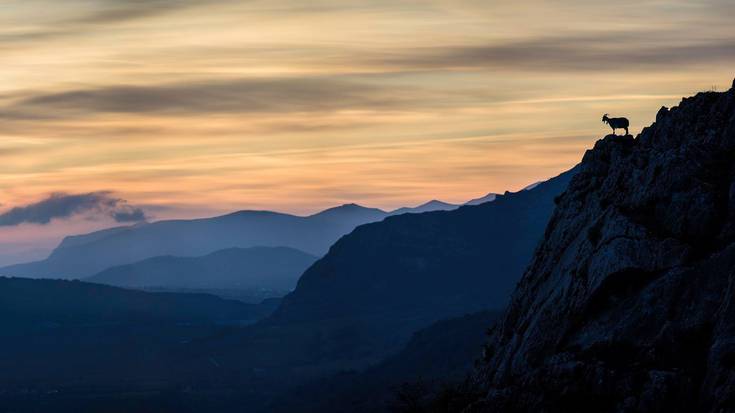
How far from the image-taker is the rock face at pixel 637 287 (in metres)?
85.4

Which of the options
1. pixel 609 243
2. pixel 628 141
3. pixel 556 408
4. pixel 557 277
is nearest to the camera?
pixel 556 408

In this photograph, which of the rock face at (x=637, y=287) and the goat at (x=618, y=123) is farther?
the goat at (x=618, y=123)

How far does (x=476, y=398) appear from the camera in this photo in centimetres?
11556

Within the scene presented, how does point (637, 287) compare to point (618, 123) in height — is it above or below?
below

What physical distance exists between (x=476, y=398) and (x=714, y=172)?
31.9 metres

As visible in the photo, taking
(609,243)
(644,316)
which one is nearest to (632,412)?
(644,316)

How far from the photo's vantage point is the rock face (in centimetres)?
8538

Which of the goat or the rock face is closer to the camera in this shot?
the rock face

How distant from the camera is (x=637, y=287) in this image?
323 feet

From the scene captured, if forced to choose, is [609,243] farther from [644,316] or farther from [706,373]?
[706,373]

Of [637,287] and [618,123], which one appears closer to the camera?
[637,287]

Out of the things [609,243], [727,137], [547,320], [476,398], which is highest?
[727,137]

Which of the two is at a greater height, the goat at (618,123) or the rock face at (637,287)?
the goat at (618,123)

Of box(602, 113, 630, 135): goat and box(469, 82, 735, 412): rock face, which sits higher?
box(602, 113, 630, 135): goat
